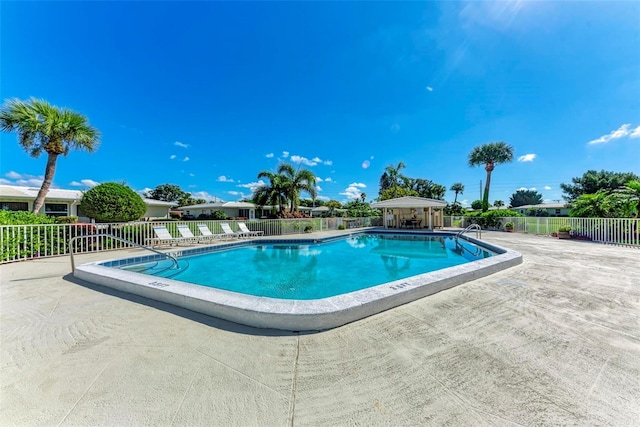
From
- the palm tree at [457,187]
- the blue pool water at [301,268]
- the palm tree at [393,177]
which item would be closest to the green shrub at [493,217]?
the blue pool water at [301,268]

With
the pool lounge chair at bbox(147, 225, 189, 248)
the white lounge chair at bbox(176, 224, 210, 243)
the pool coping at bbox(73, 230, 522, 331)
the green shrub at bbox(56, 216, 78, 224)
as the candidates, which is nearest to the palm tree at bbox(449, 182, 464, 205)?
the white lounge chair at bbox(176, 224, 210, 243)

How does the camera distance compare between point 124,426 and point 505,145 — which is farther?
point 505,145

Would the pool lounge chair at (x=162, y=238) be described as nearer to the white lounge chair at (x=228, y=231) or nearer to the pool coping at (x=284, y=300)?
the white lounge chair at (x=228, y=231)

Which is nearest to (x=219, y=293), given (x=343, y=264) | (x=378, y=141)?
(x=343, y=264)

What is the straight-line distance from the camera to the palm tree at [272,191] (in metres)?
18.9

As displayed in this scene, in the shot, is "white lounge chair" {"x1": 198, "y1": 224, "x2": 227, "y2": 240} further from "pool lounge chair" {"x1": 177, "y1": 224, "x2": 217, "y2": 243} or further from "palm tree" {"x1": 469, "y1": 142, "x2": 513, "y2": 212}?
"palm tree" {"x1": 469, "y1": 142, "x2": 513, "y2": 212}

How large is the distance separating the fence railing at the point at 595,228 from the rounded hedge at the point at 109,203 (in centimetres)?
2179

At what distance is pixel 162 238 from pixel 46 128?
7.38 m

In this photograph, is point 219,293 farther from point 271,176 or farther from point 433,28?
point 271,176

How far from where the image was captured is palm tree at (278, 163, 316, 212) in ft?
63.3

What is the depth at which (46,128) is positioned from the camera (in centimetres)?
1040

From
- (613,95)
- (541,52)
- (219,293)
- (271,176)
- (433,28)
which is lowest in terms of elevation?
(219,293)

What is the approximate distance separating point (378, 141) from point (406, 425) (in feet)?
75.7

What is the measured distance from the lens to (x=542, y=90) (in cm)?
1371
